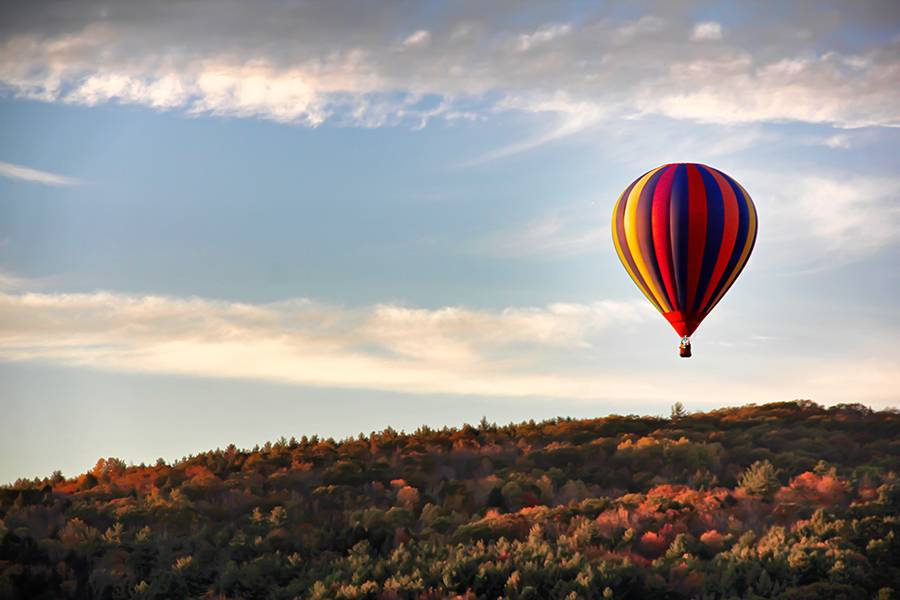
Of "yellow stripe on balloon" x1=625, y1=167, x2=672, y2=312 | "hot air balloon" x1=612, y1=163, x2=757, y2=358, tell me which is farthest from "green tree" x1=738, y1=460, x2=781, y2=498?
"yellow stripe on balloon" x1=625, y1=167, x2=672, y2=312

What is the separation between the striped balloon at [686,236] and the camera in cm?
3347

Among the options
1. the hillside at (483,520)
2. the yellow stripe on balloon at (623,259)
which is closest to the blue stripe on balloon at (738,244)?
the yellow stripe on balloon at (623,259)

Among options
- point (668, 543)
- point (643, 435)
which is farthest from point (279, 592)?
point (643, 435)

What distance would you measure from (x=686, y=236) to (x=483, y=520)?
13.3 meters

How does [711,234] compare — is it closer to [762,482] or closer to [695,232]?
[695,232]

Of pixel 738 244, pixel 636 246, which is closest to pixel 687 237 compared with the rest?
pixel 636 246

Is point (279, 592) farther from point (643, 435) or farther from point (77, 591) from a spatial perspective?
point (643, 435)

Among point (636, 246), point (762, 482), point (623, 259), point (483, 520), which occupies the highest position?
point (636, 246)

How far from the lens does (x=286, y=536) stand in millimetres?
23484

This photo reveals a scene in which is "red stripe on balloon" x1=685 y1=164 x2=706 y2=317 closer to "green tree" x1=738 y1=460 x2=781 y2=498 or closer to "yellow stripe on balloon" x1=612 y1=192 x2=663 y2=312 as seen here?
"yellow stripe on balloon" x1=612 y1=192 x2=663 y2=312

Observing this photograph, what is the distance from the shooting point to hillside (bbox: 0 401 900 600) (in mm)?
20359

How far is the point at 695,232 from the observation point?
109 ft

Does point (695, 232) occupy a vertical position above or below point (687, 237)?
above

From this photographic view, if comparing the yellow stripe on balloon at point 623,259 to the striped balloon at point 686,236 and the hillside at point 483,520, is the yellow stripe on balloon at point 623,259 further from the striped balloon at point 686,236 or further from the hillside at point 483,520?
the hillside at point 483,520
